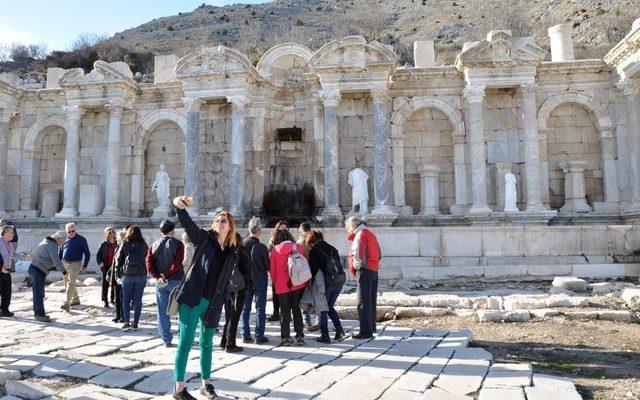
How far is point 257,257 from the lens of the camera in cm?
672

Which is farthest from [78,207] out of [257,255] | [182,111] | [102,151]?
[257,255]

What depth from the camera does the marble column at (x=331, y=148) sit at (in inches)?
655

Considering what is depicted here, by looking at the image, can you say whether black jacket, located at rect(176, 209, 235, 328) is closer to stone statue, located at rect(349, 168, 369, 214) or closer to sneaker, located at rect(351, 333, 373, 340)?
sneaker, located at rect(351, 333, 373, 340)

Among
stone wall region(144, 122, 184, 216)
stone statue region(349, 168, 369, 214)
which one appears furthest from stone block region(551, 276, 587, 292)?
stone wall region(144, 122, 184, 216)

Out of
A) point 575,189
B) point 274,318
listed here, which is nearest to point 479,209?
point 575,189

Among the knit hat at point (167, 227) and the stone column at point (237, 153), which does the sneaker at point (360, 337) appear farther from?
the stone column at point (237, 153)

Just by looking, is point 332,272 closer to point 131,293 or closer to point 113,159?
point 131,293

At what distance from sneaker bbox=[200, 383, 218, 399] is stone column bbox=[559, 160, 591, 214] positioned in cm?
1583

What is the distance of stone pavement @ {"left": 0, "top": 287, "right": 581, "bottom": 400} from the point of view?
454 cm

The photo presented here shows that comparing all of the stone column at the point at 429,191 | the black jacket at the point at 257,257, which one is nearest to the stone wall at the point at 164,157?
the stone column at the point at 429,191

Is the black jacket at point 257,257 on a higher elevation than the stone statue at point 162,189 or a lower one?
lower

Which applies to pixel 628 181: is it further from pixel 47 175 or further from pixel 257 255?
pixel 47 175

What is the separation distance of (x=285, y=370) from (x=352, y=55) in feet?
44.0

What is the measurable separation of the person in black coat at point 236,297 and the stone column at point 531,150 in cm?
1268
